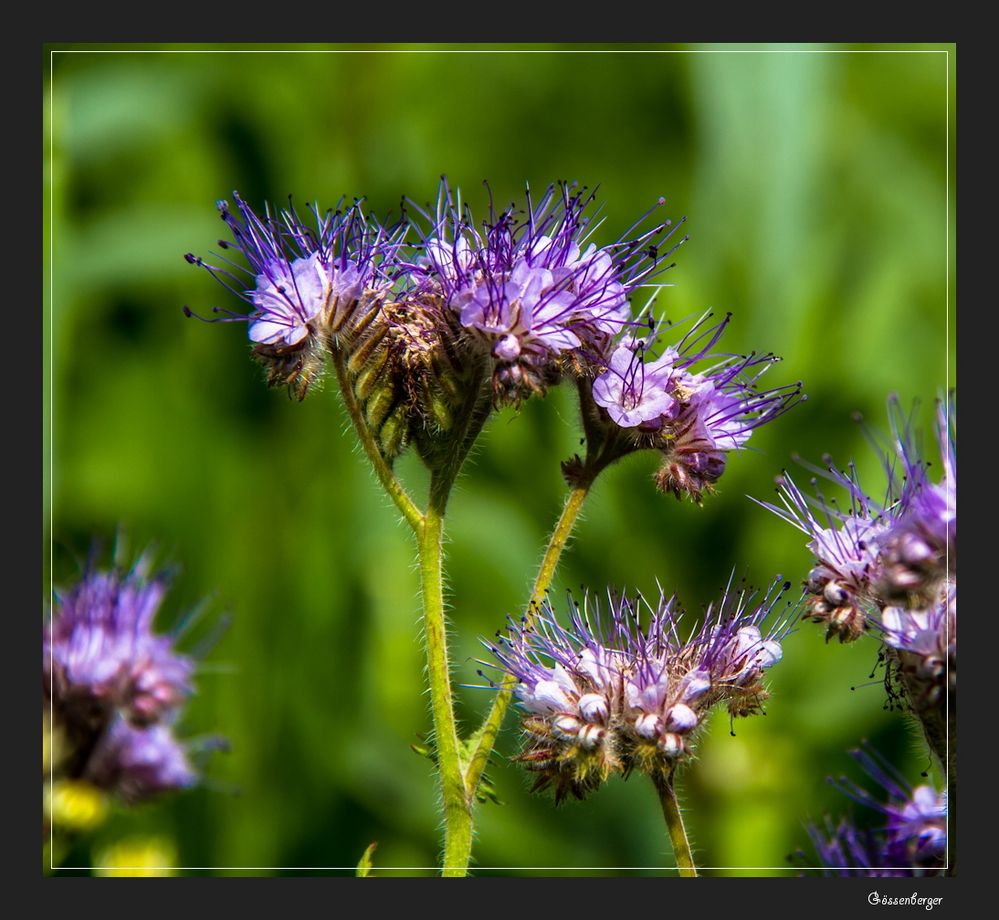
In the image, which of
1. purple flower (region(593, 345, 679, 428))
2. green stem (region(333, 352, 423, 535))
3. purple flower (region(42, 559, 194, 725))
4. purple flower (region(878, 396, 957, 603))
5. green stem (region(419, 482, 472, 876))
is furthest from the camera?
purple flower (region(42, 559, 194, 725))

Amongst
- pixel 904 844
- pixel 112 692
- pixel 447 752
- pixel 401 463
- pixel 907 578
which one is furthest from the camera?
pixel 401 463

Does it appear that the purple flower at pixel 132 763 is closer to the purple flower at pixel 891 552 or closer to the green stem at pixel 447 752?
the green stem at pixel 447 752

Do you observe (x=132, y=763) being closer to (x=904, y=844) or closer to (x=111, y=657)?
(x=111, y=657)

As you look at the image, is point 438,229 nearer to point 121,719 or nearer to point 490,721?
point 490,721

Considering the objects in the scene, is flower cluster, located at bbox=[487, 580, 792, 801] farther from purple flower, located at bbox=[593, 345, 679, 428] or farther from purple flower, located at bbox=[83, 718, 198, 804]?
purple flower, located at bbox=[83, 718, 198, 804]

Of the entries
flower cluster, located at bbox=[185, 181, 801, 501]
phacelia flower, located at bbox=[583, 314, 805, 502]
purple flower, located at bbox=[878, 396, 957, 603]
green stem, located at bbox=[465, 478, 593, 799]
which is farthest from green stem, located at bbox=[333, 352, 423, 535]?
purple flower, located at bbox=[878, 396, 957, 603]

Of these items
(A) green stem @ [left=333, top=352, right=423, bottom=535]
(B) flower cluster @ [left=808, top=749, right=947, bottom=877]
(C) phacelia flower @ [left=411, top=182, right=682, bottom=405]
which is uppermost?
(C) phacelia flower @ [left=411, top=182, right=682, bottom=405]

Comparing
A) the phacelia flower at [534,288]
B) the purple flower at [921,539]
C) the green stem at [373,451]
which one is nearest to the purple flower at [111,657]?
the green stem at [373,451]

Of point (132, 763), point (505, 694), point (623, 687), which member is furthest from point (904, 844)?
point (132, 763)
